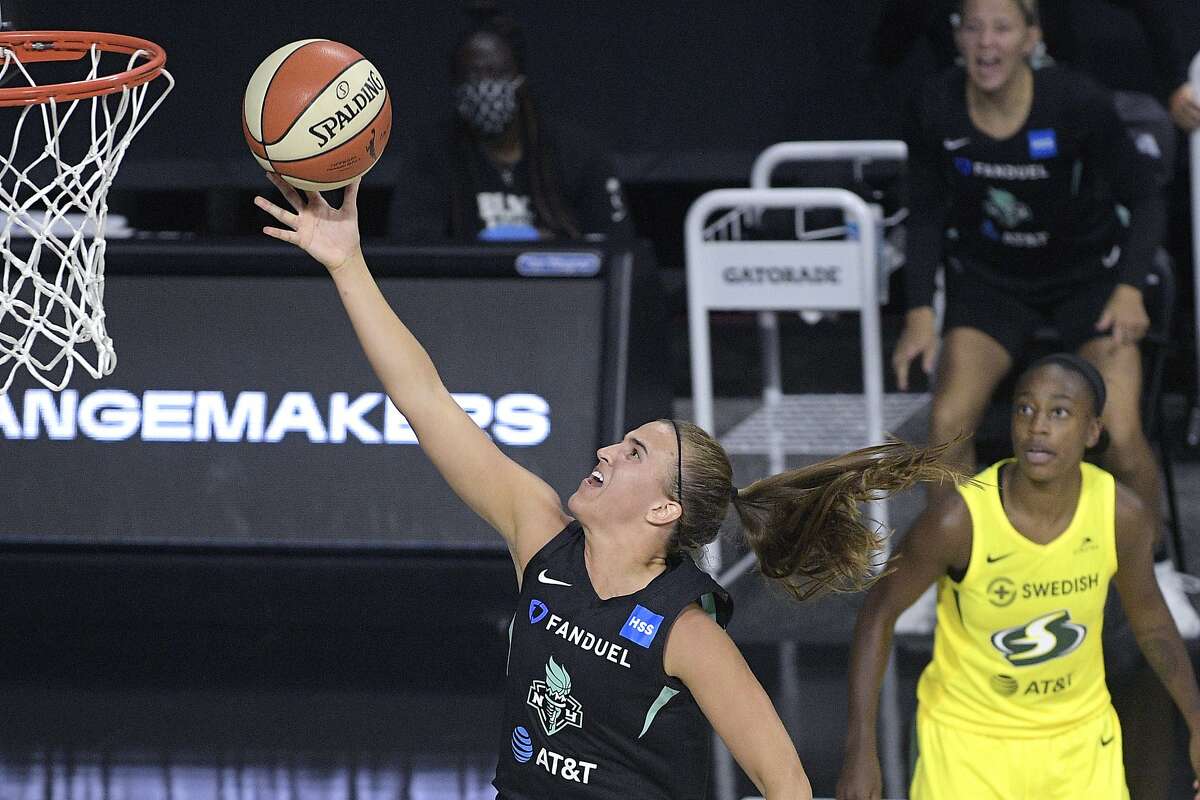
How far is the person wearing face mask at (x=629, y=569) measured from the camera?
2.65m

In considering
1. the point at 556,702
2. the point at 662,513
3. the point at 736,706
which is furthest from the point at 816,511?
the point at 556,702

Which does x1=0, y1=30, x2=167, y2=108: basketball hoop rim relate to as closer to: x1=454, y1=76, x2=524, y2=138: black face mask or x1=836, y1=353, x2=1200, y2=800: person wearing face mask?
x1=836, y1=353, x2=1200, y2=800: person wearing face mask

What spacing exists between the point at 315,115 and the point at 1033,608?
183 cm

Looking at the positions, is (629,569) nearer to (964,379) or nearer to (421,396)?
(421,396)

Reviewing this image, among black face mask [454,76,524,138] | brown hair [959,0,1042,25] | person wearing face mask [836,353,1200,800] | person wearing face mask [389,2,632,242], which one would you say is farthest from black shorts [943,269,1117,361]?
black face mask [454,76,524,138]

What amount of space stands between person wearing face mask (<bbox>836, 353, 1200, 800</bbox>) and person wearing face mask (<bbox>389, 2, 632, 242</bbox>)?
2369 mm

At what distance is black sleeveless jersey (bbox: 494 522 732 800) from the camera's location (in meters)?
2.67

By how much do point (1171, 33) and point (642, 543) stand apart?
401 cm

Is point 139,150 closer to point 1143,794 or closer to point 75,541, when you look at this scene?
point 75,541

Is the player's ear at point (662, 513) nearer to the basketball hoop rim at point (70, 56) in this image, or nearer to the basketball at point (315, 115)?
the basketball at point (315, 115)

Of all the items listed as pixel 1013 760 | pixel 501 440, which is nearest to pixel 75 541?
pixel 501 440

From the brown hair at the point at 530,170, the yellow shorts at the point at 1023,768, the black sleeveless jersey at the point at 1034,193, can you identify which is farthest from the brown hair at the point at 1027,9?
the yellow shorts at the point at 1023,768

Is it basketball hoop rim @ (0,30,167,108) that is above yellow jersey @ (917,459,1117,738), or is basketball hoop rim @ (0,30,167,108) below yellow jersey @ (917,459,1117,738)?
above

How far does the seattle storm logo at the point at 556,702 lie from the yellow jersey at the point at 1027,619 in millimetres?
1202
